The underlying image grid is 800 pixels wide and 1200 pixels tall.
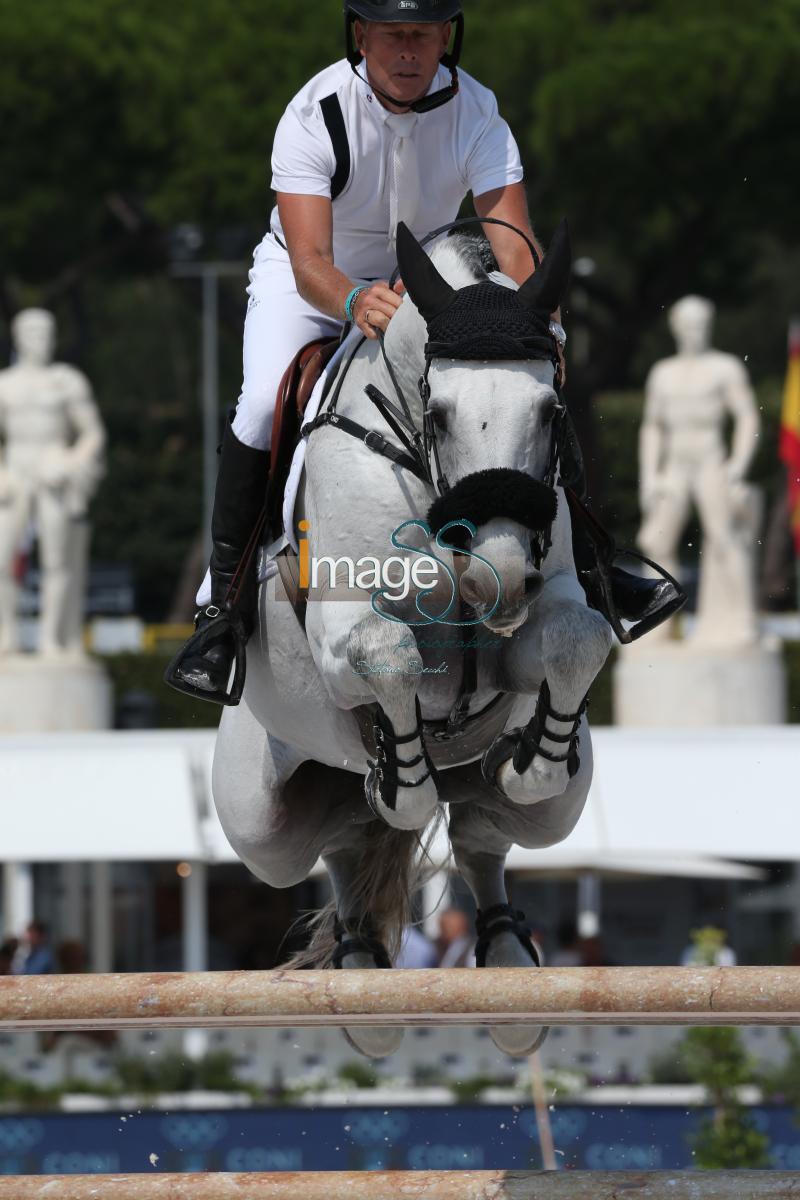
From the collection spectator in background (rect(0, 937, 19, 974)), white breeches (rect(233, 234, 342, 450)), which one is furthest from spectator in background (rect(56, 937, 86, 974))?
white breeches (rect(233, 234, 342, 450))

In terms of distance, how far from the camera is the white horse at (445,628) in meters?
4.42

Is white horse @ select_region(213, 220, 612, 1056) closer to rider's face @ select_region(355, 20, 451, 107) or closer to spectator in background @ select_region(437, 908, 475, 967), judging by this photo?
rider's face @ select_region(355, 20, 451, 107)

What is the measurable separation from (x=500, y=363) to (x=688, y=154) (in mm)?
24227

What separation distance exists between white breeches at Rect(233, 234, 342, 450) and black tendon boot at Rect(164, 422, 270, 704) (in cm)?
7

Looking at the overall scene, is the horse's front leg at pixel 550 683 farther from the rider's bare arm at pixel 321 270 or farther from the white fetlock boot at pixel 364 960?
the white fetlock boot at pixel 364 960

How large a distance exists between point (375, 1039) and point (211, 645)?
1515 millimetres

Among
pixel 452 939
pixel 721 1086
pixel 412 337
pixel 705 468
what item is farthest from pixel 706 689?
pixel 412 337

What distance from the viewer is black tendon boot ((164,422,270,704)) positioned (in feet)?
17.5

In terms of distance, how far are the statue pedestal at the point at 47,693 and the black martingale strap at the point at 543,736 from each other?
13.3 m

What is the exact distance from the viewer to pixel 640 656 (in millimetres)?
17656

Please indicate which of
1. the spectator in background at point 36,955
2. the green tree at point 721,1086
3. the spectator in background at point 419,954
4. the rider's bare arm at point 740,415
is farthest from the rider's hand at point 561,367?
the rider's bare arm at point 740,415

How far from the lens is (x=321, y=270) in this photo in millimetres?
5074

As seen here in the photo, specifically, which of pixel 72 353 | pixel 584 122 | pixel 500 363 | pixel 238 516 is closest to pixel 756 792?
pixel 238 516

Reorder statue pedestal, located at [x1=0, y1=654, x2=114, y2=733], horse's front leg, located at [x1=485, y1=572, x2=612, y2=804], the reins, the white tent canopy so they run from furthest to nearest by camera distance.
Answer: statue pedestal, located at [x1=0, y1=654, x2=114, y2=733], the white tent canopy, horse's front leg, located at [x1=485, y1=572, x2=612, y2=804], the reins
